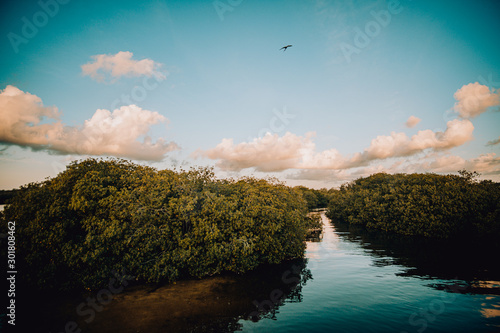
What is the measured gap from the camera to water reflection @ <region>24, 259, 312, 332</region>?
13672 millimetres

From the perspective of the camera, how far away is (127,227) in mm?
19234

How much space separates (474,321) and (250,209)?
676 inches

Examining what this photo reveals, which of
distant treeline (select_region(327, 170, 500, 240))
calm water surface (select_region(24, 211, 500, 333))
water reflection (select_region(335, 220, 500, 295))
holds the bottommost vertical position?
water reflection (select_region(335, 220, 500, 295))

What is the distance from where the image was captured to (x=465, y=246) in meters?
34.2

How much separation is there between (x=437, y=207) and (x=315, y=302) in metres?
37.9

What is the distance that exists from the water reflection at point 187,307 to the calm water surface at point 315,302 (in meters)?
0.06

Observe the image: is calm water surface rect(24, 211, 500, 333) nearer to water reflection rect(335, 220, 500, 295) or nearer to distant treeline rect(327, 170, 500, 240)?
water reflection rect(335, 220, 500, 295)

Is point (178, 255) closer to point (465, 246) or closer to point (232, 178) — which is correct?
point (232, 178)

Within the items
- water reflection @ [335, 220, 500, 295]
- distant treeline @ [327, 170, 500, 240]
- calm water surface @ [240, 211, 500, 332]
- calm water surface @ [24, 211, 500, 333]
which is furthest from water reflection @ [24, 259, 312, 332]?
distant treeline @ [327, 170, 500, 240]

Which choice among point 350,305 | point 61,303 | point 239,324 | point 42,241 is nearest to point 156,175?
point 42,241

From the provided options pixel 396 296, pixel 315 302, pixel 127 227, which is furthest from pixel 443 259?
pixel 127 227

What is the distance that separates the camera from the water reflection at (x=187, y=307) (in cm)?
1367

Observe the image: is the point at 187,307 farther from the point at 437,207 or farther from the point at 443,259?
the point at 437,207

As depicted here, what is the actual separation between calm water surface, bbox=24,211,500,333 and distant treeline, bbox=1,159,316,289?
5.75 feet
